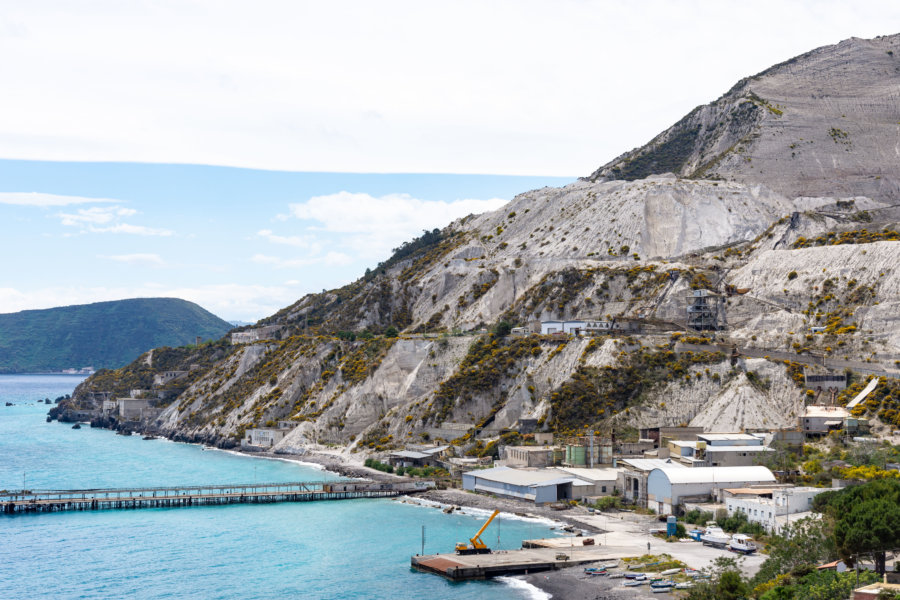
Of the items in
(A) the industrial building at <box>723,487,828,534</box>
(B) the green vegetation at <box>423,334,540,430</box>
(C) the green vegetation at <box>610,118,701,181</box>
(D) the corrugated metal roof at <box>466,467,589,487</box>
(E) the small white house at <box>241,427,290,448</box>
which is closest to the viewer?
(A) the industrial building at <box>723,487,828,534</box>

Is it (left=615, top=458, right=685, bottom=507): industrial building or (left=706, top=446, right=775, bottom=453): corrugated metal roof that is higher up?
(left=706, top=446, right=775, bottom=453): corrugated metal roof

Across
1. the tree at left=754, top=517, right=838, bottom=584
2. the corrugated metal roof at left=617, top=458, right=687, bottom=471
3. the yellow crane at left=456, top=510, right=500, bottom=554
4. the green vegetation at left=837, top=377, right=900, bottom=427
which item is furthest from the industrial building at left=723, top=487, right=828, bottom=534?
the green vegetation at left=837, top=377, right=900, bottom=427

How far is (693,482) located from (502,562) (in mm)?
18242

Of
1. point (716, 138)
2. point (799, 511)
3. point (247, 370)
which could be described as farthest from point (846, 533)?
point (716, 138)

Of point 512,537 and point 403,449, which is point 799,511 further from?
point 403,449

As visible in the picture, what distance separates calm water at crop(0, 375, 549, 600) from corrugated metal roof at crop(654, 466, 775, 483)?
33.5ft

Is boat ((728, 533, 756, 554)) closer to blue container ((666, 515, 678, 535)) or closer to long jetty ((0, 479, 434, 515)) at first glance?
blue container ((666, 515, 678, 535))

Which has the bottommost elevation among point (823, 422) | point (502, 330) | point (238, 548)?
point (238, 548)

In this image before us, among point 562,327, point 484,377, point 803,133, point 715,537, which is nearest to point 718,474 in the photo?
point 715,537

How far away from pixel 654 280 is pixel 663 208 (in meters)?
24.4

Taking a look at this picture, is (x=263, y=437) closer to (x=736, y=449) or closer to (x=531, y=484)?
(x=531, y=484)

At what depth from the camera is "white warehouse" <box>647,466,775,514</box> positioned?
74062 millimetres

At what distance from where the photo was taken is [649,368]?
101 meters

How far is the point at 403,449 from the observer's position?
355ft
